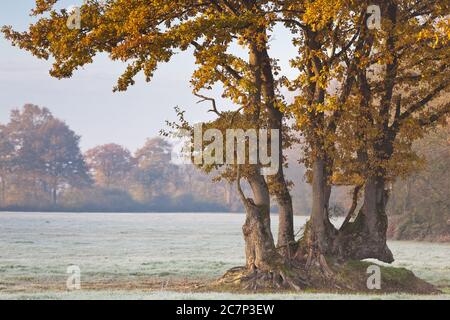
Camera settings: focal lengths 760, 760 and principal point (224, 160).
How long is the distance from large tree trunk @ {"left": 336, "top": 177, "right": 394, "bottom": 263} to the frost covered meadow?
3241 millimetres

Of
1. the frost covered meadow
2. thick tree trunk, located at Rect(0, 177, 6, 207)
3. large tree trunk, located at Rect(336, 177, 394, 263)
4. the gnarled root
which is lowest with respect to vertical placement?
the frost covered meadow

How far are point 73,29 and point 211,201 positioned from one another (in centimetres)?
10688

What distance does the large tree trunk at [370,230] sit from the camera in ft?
97.9

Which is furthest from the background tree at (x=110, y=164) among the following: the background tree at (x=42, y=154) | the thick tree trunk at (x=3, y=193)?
the thick tree trunk at (x=3, y=193)

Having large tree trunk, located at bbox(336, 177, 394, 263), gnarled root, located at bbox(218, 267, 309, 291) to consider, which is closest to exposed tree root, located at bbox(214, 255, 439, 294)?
gnarled root, located at bbox(218, 267, 309, 291)

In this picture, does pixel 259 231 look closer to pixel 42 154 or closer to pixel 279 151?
pixel 279 151

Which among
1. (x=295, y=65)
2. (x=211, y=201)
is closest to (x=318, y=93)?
(x=295, y=65)

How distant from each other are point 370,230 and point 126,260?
15668mm

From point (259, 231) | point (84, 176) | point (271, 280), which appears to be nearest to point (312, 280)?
point (271, 280)

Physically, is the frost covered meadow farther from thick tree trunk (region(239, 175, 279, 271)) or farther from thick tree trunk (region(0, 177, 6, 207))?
thick tree trunk (region(0, 177, 6, 207))

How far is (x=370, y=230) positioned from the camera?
3017 centimetres

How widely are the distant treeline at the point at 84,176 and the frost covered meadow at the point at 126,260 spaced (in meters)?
46.4

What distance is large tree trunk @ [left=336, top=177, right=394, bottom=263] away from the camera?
29.8 meters

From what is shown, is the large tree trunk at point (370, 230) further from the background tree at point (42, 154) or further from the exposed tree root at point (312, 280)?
the background tree at point (42, 154)
